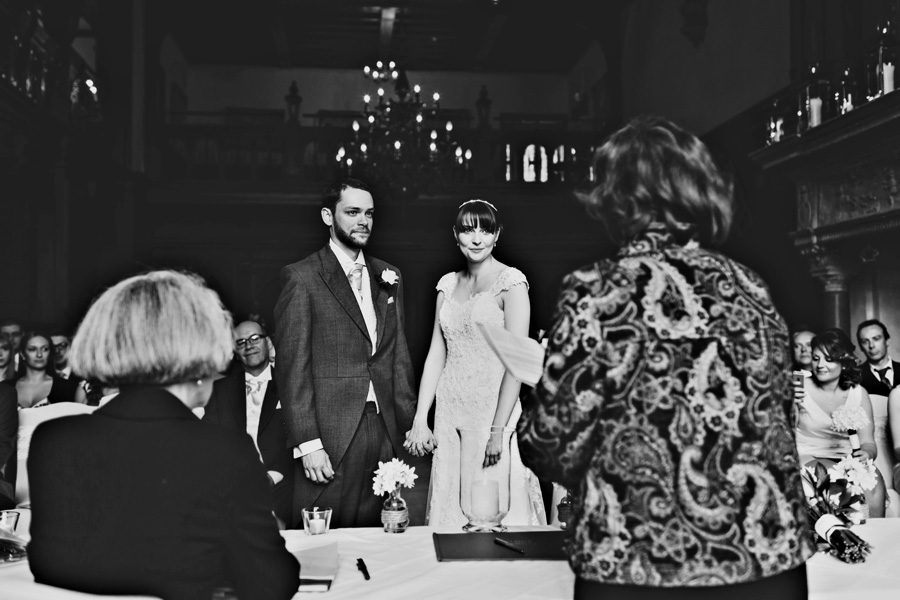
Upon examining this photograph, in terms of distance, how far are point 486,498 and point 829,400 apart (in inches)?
122

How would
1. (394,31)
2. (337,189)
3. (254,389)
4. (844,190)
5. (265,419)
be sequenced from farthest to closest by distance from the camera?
1. (394,31)
2. (844,190)
3. (254,389)
4. (265,419)
5. (337,189)

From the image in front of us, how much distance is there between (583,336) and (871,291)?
25.8ft

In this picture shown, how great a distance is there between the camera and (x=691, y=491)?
1.39 metres

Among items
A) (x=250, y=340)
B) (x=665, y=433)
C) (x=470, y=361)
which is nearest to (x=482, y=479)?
(x=665, y=433)

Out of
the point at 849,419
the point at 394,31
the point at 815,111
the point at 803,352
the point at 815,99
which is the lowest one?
the point at 849,419

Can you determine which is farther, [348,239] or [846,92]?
[846,92]

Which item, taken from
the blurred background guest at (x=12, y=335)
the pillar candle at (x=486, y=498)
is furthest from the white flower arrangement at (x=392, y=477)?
the blurred background guest at (x=12, y=335)

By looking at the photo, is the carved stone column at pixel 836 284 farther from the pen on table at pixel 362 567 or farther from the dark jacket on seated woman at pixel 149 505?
the dark jacket on seated woman at pixel 149 505

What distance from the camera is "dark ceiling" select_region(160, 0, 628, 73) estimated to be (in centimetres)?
1295

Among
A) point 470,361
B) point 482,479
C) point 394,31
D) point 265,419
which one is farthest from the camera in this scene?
point 394,31

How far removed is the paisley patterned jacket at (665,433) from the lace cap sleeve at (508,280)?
2.09 meters

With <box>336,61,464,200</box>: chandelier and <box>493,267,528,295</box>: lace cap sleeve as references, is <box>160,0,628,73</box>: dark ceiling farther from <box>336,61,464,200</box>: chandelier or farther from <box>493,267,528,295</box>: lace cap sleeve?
<box>493,267,528,295</box>: lace cap sleeve

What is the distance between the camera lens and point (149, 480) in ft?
4.69

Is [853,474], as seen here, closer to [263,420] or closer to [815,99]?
[263,420]
